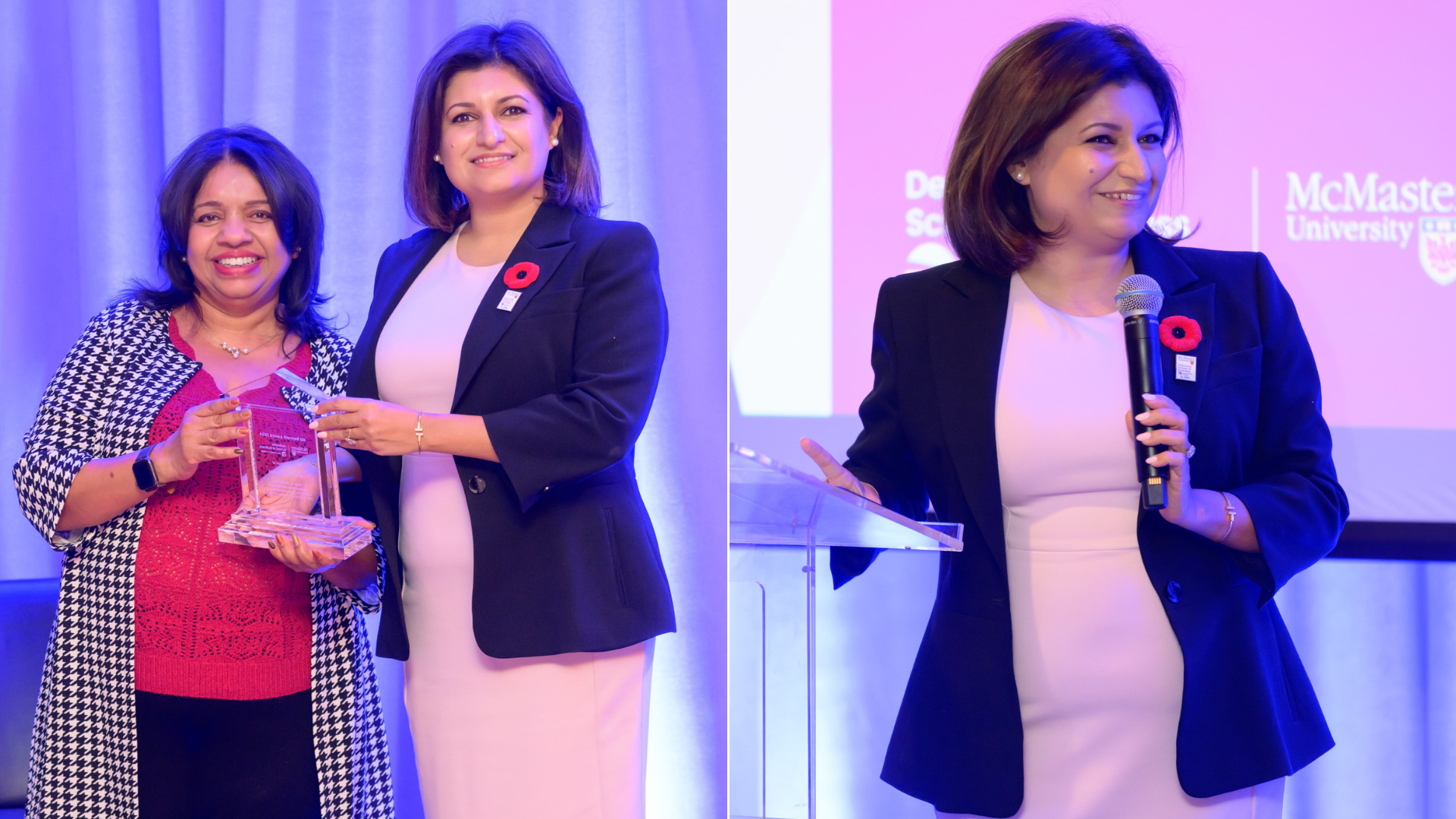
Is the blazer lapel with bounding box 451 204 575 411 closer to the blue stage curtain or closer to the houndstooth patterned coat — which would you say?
the houndstooth patterned coat

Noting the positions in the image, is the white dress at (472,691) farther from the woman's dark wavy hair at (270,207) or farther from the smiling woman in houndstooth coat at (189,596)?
the woman's dark wavy hair at (270,207)

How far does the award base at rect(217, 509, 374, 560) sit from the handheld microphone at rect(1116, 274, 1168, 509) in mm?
1263

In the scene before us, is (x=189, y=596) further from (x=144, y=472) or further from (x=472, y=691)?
(x=472, y=691)

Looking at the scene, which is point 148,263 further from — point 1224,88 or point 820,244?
point 1224,88

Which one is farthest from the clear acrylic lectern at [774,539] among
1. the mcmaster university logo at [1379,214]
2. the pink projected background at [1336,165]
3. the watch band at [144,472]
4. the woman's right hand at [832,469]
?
the mcmaster university logo at [1379,214]

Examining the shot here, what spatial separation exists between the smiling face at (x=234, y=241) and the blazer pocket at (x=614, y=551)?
3.01 ft

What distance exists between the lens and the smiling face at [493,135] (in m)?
1.96

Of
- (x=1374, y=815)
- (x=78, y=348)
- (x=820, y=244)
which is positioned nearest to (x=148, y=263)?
(x=78, y=348)

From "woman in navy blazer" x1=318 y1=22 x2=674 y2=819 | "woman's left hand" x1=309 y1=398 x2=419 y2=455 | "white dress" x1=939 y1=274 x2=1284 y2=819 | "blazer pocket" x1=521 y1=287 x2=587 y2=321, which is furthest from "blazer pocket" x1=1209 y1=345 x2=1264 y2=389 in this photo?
"woman's left hand" x1=309 y1=398 x2=419 y2=455

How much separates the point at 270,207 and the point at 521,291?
71cm

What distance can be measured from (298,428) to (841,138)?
5.61 feet

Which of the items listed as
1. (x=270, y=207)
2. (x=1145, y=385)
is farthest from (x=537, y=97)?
(x=1145, y=385)

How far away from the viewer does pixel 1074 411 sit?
1.69 meters

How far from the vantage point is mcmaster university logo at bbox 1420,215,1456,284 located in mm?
2721
